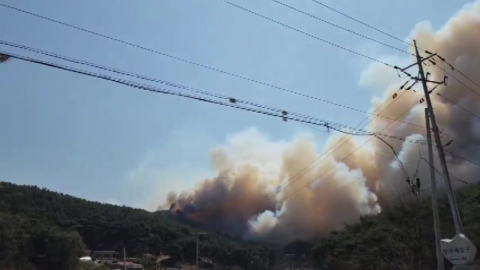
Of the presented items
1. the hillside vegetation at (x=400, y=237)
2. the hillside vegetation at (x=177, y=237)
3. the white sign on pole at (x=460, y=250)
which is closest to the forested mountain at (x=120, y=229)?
the hillside vegetation at (x=177, y=237)

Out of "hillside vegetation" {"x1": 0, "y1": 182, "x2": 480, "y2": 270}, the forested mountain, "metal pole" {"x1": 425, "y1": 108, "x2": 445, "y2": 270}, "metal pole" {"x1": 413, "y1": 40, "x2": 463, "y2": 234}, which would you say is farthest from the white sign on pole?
the forested mountain

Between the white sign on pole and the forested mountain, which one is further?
the forested mountain

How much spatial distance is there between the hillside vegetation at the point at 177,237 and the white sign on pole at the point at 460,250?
2240 centimetres

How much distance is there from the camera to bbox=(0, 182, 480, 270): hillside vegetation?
39.5m

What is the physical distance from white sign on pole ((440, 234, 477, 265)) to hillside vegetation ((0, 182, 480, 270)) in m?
22.4

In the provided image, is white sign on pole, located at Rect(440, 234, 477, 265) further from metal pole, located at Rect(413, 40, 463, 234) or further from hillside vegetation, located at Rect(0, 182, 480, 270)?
hillside vegetation, located at Rect(0, 182, 480, 270)

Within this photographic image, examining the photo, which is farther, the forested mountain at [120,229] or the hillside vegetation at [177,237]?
→ the forested mountain at [120,229]

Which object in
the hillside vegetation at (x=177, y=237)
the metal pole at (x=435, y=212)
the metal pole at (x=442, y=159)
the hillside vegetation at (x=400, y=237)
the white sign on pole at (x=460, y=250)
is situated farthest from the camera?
the hillside vegetation at (x=177, y=237)

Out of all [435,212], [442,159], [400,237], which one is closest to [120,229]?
[400,237]

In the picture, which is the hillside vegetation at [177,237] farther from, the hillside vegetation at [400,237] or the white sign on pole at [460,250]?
the white sign on pole at [460,250]

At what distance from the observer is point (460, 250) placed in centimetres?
1215

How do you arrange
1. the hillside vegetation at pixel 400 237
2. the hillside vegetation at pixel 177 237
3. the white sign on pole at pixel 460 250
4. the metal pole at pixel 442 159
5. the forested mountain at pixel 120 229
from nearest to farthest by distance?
the white sign on pole at pixel 460 250
the metal pole at pixel 442 159
the hillside vegetation at pixel 400 237
the hillside vegetation at pixel 177 237
the forested mountain at pixel 120 229

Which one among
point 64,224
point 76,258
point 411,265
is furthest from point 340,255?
point 64,224

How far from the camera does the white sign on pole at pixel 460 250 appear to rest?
11924 millimetres
